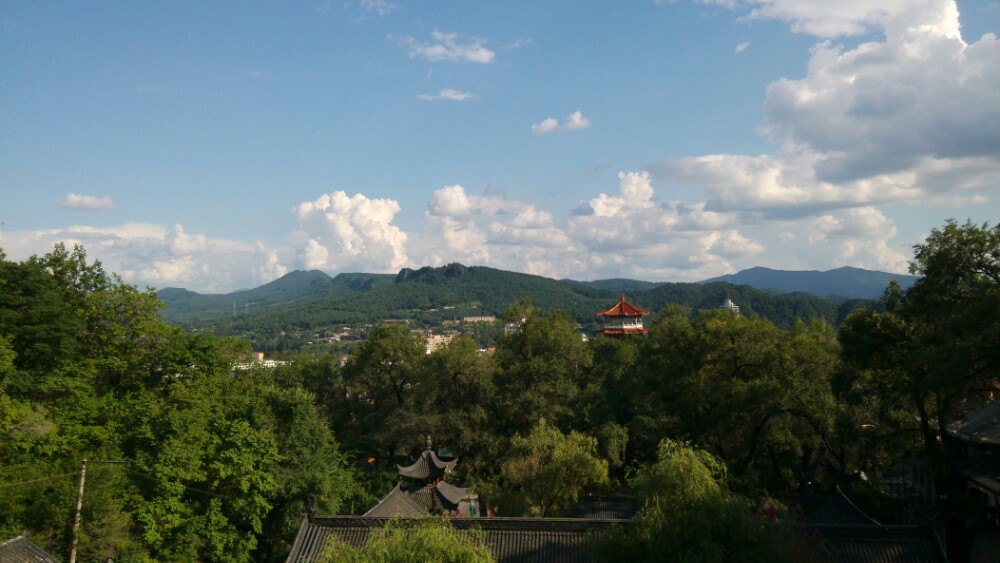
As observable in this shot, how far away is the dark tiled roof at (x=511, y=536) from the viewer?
1437cm

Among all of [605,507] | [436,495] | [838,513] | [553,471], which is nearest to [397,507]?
[436,495]

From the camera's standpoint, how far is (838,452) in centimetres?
2489

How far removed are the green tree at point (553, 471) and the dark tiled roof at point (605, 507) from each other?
153 cm

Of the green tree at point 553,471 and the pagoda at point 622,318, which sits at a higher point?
the pagoda at point 622,318

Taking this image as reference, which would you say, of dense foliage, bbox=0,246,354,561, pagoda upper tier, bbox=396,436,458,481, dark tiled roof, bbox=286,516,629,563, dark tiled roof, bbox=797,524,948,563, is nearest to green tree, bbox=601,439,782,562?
dark tiled roof, bbox=286,516,629,563

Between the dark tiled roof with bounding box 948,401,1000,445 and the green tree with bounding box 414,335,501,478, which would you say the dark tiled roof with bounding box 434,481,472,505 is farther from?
the dark tiled roof with bounding box 948,401,1000,445

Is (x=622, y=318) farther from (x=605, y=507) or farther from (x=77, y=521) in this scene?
(x=77, y=521)

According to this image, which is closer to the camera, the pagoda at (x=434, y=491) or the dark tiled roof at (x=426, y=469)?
the pagoda at (x=434, y=491)

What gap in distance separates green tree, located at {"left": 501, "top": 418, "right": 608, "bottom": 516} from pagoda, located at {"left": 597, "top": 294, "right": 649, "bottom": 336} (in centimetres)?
3654

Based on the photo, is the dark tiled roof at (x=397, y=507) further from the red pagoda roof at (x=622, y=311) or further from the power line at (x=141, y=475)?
the red pagoda roof at (x=622, y=311)

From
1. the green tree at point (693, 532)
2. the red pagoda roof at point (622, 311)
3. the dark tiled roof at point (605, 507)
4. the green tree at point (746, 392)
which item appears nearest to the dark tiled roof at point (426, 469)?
the dark tiled roof at point (605, 507)

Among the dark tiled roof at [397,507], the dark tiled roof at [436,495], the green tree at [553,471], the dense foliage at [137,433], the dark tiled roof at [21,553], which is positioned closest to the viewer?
the dark tiled roof at [21,553]

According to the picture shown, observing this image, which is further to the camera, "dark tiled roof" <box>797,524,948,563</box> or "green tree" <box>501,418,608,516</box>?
"green tree" <box>501,418,608,516</box>

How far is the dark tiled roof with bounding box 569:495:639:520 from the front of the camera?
75.1ft
